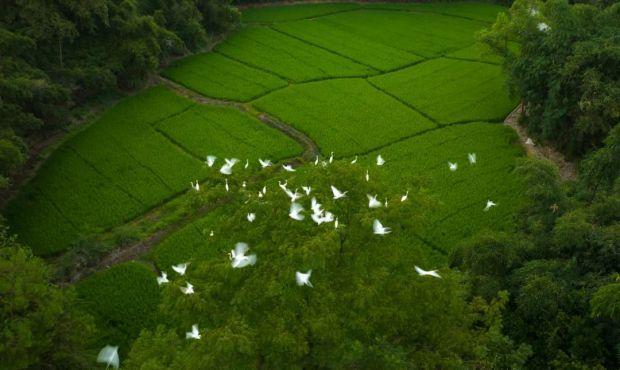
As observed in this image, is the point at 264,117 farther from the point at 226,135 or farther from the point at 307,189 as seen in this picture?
the point at 307,189

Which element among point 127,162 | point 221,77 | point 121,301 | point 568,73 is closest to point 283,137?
point 127,162

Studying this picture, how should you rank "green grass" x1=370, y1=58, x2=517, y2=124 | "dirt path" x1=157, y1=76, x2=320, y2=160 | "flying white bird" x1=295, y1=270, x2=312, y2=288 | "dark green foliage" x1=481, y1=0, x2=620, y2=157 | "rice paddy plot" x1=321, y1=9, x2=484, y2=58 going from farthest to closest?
"rice paddy plot" x1=321, y1=9, x2=484, y2=58
"green grass" x1=370, y1=58, x2=517, y2=124
"dirt path" x1=157, y1=76, x2=320, y2=160
"dark green foliage" x1=481, y1=0, x2=620, y2=157
"flying white bird" x1=295, y1=270, x2=312, y2=288

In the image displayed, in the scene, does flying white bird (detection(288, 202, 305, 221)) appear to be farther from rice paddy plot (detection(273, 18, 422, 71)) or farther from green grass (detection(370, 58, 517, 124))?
rice paddy plot (detection(273, 18, 422, 71))

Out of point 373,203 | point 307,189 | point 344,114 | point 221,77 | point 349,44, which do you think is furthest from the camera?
point 349,44

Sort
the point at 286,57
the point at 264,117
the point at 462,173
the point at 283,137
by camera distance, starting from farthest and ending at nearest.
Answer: the point at 286,57 → the point at 264,117 → the point at 283,137 → the point at 462,173

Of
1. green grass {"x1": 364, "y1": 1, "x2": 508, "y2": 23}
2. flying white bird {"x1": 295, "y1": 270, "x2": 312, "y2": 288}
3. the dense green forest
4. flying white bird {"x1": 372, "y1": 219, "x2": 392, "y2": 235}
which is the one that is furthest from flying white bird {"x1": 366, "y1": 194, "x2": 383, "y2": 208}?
green grass {"x1": 364, "y1": 1, "x2": 508, "y2": 23}

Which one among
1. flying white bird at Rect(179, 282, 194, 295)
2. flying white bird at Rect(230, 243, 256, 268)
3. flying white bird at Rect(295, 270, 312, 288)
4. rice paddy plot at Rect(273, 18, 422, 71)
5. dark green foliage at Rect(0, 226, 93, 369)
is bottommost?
rice paddy plot at Rect(273, 18, 422, 71)

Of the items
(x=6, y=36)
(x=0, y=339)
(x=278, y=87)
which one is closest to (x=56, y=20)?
(x=6, y=36)

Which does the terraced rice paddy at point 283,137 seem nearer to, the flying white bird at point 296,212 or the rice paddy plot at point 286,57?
the rice paddy plot at point 286,57

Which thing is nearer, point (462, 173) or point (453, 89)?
point (462, 173)
